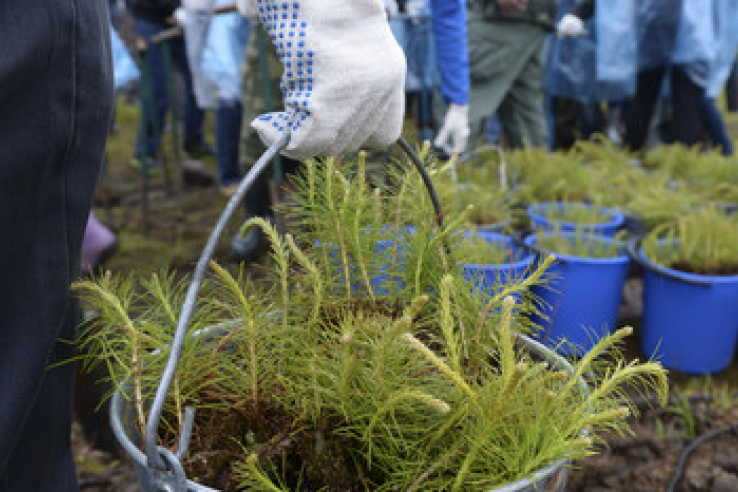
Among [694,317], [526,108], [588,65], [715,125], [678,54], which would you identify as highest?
[678,54]

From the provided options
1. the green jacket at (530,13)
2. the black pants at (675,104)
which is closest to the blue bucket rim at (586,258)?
the green jacket at (530,13)

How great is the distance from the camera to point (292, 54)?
2.87ft

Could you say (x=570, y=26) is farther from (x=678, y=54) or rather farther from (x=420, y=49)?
(x=420, y=49)

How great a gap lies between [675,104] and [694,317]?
2.32 m

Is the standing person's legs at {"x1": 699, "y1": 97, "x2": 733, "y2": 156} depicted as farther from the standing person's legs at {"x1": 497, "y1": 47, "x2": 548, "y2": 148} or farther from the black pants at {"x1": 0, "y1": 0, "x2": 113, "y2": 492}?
the black pants at {"x1": 0, "y1": 0, "x2": 113, "y2": 492}

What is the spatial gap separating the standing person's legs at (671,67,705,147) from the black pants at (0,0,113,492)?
3.93m

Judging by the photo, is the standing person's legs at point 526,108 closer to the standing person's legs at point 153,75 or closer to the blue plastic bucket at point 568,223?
the blue plastic bucket at point 568,223

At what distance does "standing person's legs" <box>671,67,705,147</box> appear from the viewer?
4121 mm

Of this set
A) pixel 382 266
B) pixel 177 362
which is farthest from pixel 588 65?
pixel 177 362

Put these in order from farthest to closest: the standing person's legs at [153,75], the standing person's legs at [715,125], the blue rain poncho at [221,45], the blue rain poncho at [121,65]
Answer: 1. the standing person's legs at [153,75]
2. the standing person's legs at [715,125]
3. the blue rain poncho at [221,45]
4. the blue rain poncho at [121,65]

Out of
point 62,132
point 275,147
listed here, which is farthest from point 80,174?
point 275,147

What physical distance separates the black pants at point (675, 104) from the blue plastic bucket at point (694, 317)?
6.47 feet

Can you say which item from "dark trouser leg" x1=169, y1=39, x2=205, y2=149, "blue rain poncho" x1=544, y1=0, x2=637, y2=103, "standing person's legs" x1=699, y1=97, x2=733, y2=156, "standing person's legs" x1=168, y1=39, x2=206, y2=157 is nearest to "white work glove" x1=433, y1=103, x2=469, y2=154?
"blue rain poncho" x1=544, y1=0, x2=637, y2=103

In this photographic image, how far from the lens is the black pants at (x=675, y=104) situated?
4148 mm
